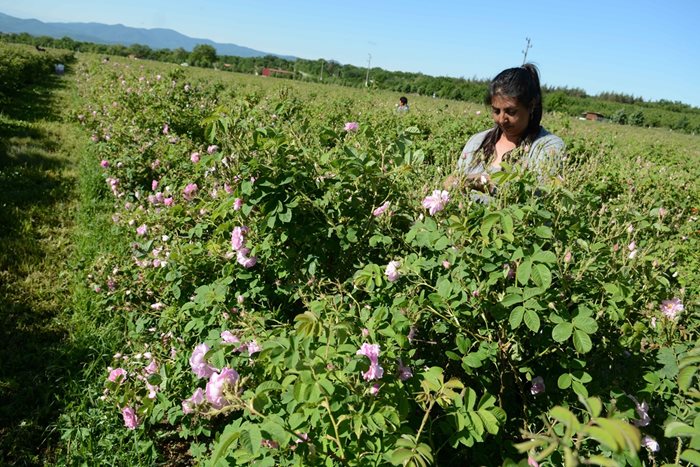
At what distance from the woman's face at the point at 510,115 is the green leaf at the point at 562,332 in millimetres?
1589

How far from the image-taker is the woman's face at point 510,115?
2.48 m

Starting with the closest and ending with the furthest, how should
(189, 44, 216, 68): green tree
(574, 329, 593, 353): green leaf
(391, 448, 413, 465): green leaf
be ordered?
(391, 448, 413, 465): green leaf < (574, 329, 593, 353): green leaf < (189, 44, 216, 68): green tree

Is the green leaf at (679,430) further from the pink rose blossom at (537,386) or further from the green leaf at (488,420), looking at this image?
the pink rose blossom at (537,386)

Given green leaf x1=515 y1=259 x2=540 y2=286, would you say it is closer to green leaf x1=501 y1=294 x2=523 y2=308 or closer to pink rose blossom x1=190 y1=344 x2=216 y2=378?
green leaf x1=501 y1=294 x2=523 y2=308

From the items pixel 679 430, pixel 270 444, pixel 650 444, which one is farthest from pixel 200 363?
pixel 650 444

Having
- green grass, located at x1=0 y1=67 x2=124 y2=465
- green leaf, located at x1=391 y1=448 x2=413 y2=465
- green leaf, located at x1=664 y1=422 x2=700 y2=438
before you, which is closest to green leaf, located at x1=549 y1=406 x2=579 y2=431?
green leaf, located at x1=664 y1=422 x2=700 y2=438

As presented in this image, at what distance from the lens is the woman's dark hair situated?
246 cm

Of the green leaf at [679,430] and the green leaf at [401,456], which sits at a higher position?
the green leaf at [679,430]

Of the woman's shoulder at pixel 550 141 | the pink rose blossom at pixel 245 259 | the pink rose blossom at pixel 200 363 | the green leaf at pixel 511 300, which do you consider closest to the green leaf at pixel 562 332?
the green leaf at pixel 511 300

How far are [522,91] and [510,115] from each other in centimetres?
13

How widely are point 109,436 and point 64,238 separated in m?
2.75

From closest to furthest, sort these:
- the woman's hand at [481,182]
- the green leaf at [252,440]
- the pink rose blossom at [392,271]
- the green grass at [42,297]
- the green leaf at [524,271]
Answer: the green leaf at [252,440] → the green leaf at [524,271] → the pink rose blossom at [392,271] → the woman's hand at [481,182] → the green grass at [42,297]

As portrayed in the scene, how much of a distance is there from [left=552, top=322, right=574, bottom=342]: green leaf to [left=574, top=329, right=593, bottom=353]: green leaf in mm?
20

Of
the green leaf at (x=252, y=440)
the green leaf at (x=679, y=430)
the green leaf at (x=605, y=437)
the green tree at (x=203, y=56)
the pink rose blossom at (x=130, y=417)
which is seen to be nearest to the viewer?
the green leaf at (x=605, y=437)
